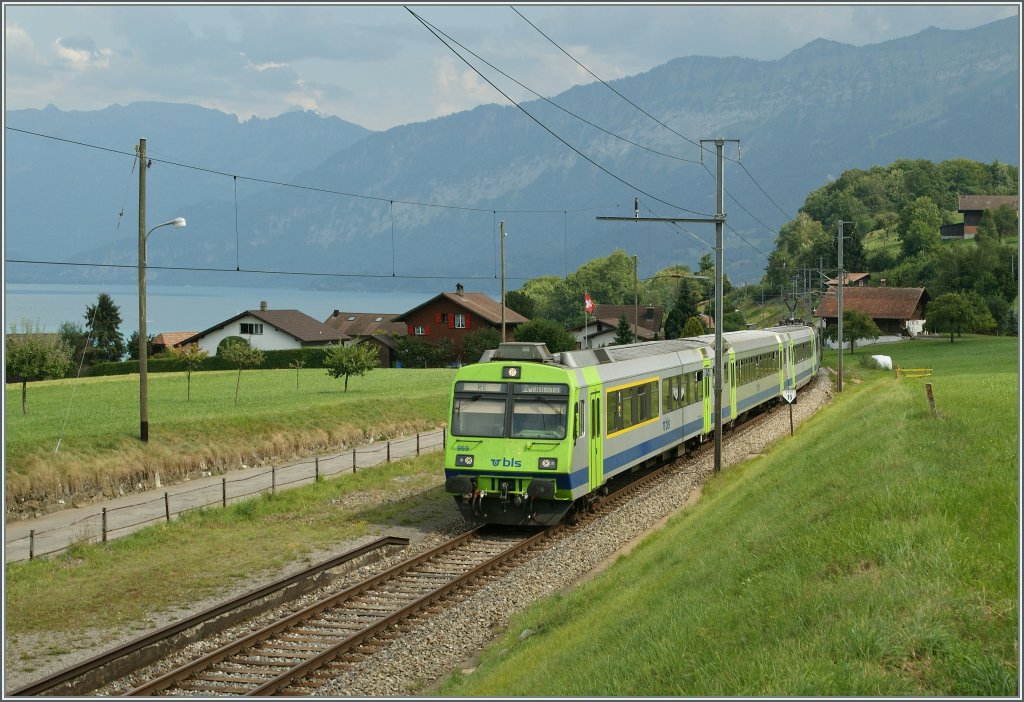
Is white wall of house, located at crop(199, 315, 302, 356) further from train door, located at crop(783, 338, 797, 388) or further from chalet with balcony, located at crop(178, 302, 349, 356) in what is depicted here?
train door, located at crop(783, 338, 797, 388)

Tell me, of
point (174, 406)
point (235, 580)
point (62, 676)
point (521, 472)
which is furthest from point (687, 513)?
point (174, 406)

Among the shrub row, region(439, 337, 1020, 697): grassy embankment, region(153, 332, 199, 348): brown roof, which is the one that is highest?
region(153, 332, 199, 348): brown roof

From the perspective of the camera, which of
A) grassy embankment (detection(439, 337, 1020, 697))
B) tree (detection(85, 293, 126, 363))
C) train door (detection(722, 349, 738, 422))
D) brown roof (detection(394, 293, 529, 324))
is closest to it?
grassy embankment (detection(439, 337, 1020, 697))

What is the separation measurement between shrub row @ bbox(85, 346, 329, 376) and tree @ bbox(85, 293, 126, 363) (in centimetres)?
2367

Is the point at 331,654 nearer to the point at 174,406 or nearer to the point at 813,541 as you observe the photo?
the point at 813,541

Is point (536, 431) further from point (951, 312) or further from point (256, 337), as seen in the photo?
point (256, 337)

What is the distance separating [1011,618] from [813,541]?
3.19 meters

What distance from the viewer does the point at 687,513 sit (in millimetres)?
21109

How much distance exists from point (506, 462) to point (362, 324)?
349 ft

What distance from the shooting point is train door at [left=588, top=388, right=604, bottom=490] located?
21.1m

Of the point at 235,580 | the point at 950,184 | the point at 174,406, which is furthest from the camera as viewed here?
the point at 950,184

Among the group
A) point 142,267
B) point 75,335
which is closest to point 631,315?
point 75,335

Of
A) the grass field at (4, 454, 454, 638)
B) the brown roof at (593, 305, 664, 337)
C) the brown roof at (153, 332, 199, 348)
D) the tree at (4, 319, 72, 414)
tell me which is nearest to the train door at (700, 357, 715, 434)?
the grass field at (4, 454, 454, 638)

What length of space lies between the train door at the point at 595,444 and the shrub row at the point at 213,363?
4816 cm
